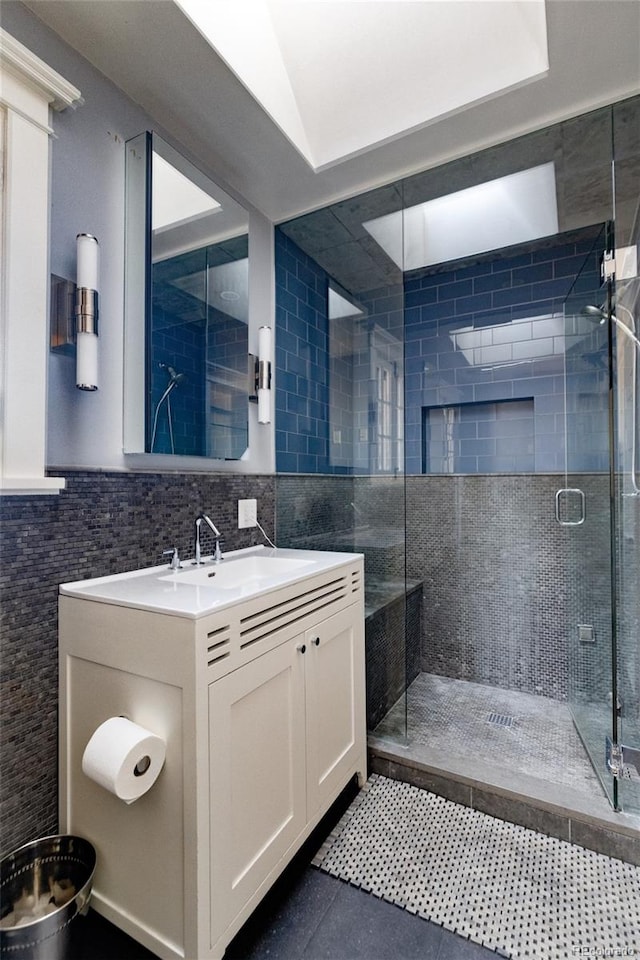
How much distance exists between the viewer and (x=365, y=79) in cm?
172

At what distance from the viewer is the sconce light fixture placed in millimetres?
→ 1345

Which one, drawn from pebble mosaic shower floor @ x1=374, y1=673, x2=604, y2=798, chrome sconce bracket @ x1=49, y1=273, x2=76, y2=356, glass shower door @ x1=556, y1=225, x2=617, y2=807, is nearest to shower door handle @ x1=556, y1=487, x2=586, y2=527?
glass shower door @ x1=556, y1=225, x2=617, y2=807

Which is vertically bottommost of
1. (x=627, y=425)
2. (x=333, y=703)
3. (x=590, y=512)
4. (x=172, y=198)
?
(x=333, y=703)

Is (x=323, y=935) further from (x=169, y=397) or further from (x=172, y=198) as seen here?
(x=172, y=198)

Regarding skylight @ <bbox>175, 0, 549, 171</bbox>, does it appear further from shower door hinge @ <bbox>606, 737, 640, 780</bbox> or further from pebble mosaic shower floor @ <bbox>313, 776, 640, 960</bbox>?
pebble mosaic shower floor @ <bbox>313, 776, 640, 960</bbox>

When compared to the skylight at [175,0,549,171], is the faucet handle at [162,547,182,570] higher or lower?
lower

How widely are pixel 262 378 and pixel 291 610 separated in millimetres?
1201

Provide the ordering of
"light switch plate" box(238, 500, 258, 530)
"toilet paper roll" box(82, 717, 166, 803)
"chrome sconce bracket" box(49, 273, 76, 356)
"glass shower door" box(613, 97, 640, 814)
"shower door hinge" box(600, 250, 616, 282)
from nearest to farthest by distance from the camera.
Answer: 1. "toilet paper roll" box(82, 717, 166, 803)
2. "chrome sconce bracket" box(49, 273, 76, 356)
3. "glass shower door" box(613, 97, 640, 814)
4. "shower door hinge" box(600, 250, 616, 282)
5. "light switch plate" box(238, 500, 258, 530)

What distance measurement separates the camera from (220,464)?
1.97m

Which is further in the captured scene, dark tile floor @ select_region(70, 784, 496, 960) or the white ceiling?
the white ceiling

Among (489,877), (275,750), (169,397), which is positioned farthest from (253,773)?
(169,397)

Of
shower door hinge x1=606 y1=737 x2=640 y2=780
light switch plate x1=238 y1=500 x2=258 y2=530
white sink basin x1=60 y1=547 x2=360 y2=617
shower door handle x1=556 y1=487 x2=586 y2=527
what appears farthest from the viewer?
shower door handle x1=556 y1=487 x2=586 y2=527

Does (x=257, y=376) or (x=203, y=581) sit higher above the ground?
(x=257, y=376)

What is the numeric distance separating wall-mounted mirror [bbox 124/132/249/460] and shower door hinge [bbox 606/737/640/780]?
1.86 metres
